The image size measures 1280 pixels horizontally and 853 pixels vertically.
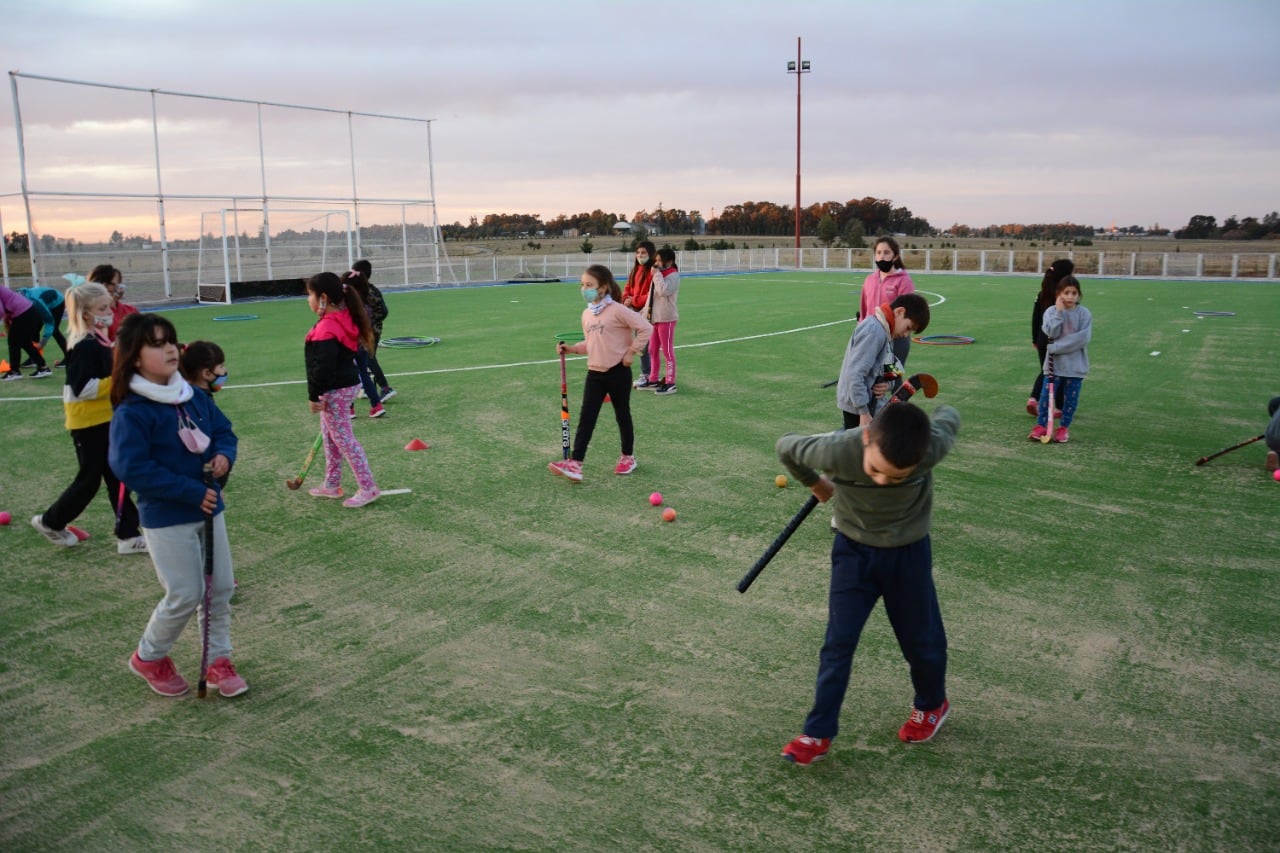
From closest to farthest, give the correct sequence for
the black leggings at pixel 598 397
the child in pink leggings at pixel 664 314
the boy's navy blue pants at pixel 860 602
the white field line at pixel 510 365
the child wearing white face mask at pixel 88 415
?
the boy's navy blue pants at pixel 860 602 < the child wearing white face mask at pixel 88 415 < the black leggings at pixel 598 397 < the child in pink leggings at pixel 664 314 < the white field line at pixel 510 365

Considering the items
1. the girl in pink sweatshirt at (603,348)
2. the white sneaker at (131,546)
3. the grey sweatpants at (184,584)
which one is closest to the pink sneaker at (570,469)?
the girl in pink sweatshirt at (603,348)

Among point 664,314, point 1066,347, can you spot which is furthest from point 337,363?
point 1066,347

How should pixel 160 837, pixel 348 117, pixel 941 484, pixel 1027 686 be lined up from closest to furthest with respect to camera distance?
pixel 160 837 → pixel 1027 686 → pixel 941 484 → pixel 348 117

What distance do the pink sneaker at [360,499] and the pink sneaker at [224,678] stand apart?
2.96m

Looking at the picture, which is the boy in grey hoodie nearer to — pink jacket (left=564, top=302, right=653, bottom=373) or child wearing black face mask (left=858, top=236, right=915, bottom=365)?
child wearing black face mask (left=858, top=236, right=915, bottom=365)

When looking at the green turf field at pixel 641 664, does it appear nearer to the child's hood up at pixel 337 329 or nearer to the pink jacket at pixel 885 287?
the child's hood up at pixel 337 329

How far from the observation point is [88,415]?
6398mm

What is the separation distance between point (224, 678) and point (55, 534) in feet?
10.0

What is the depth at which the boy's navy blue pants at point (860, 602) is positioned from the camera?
12.6 ft

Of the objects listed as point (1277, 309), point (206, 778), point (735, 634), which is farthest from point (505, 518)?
point (1277, 309)

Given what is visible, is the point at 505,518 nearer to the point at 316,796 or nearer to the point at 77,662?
the point at 77,662

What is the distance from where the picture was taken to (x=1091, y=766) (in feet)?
12.8

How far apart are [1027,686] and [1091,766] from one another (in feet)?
2.30

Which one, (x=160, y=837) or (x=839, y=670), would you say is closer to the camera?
(x=160, y=837)
